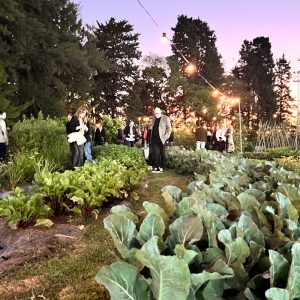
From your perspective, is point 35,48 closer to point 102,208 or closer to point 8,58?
point 8,58

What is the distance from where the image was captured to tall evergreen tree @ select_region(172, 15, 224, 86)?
50656 mm

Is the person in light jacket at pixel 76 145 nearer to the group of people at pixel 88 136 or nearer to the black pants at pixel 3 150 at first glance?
the group of people at pixel 88 136

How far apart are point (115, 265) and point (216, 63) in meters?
52.7

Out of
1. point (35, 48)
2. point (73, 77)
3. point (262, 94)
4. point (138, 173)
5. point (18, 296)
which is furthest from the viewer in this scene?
point (262, 94)

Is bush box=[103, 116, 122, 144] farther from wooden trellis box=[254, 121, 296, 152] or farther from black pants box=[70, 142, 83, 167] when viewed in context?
wooden trellis box=[254, 121, 296, 152]

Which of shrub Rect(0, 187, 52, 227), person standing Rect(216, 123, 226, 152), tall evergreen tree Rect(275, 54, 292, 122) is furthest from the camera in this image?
tall evergreen tree Rect(275, 54, 292, 122)

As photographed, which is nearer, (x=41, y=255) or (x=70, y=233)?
(x=41, y=255)

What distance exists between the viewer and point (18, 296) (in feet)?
9.14

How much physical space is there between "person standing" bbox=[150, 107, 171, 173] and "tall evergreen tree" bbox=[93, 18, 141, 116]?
30.4 metres

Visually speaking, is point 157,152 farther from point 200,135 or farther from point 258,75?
point 258,75

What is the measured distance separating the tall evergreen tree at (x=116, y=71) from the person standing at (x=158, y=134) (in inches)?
1196

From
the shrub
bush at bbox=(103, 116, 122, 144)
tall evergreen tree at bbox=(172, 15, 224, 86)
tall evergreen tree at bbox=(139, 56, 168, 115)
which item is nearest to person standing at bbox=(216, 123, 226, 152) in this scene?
bush at bbox=(103, 116, 122, 144)

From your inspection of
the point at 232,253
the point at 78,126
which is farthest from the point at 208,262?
the point at 78,126

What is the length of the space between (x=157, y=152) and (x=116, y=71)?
104ft
